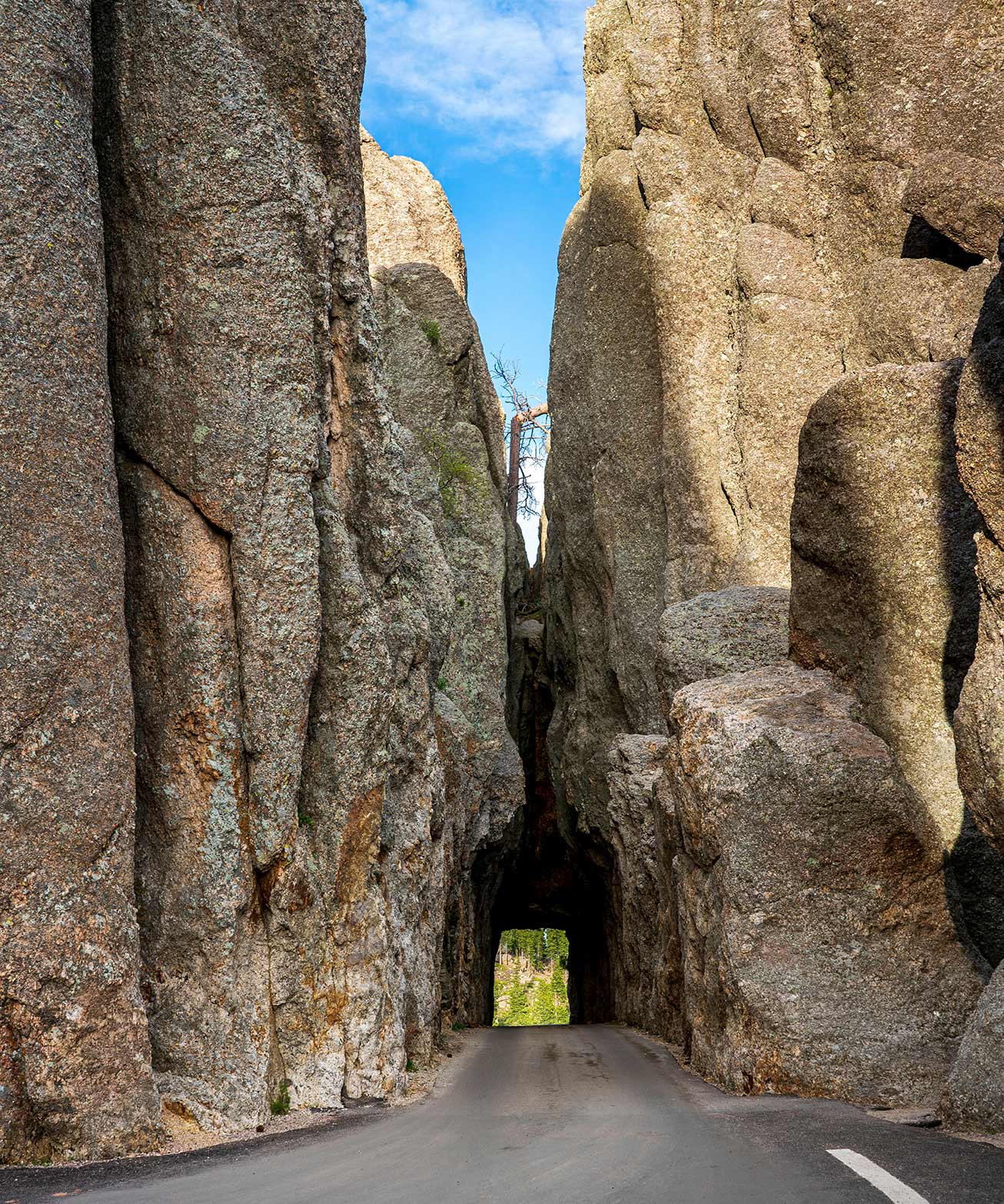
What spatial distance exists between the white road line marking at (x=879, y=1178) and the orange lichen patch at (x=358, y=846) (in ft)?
19.0

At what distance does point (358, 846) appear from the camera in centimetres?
1153

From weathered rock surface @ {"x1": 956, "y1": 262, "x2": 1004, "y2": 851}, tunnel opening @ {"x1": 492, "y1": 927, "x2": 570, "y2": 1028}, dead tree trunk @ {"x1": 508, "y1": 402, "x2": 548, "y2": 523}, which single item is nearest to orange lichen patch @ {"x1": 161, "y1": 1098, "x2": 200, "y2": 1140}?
weathered rock surface @ {"x1": 956, "y1": 262, "x2": 1004, "y2": 851}

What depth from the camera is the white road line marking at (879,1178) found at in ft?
17.4

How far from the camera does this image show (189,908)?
31.6 ft

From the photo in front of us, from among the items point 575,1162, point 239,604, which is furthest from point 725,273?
point 575,1162

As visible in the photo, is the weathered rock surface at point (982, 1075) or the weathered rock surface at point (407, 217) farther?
the weathered rock surface at point (407, 217)

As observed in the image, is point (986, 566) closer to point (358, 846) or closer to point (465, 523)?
point (358, 846)

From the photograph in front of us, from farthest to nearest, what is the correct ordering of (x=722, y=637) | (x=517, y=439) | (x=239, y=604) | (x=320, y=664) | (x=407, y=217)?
(x=517, y=439), (x=407, y=217), (x=722, y=637), (x=320, y=664), (x=239, y=604)

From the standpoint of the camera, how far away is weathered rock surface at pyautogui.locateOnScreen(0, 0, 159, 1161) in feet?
25.4

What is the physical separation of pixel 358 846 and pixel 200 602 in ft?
10.5

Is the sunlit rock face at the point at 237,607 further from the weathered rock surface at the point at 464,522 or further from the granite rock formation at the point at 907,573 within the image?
the weathered rock surface at the point at 464,522

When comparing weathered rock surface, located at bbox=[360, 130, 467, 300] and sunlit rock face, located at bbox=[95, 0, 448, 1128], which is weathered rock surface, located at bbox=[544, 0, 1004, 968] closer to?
weathered rock surface, located at bbox=[360, 130, 467, 300]

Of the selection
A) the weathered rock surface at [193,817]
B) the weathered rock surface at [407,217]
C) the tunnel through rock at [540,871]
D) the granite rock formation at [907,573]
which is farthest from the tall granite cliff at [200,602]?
the weathered rock surface at [407,217]

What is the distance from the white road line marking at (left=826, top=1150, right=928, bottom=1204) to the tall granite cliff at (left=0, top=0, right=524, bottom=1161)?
498 cm
